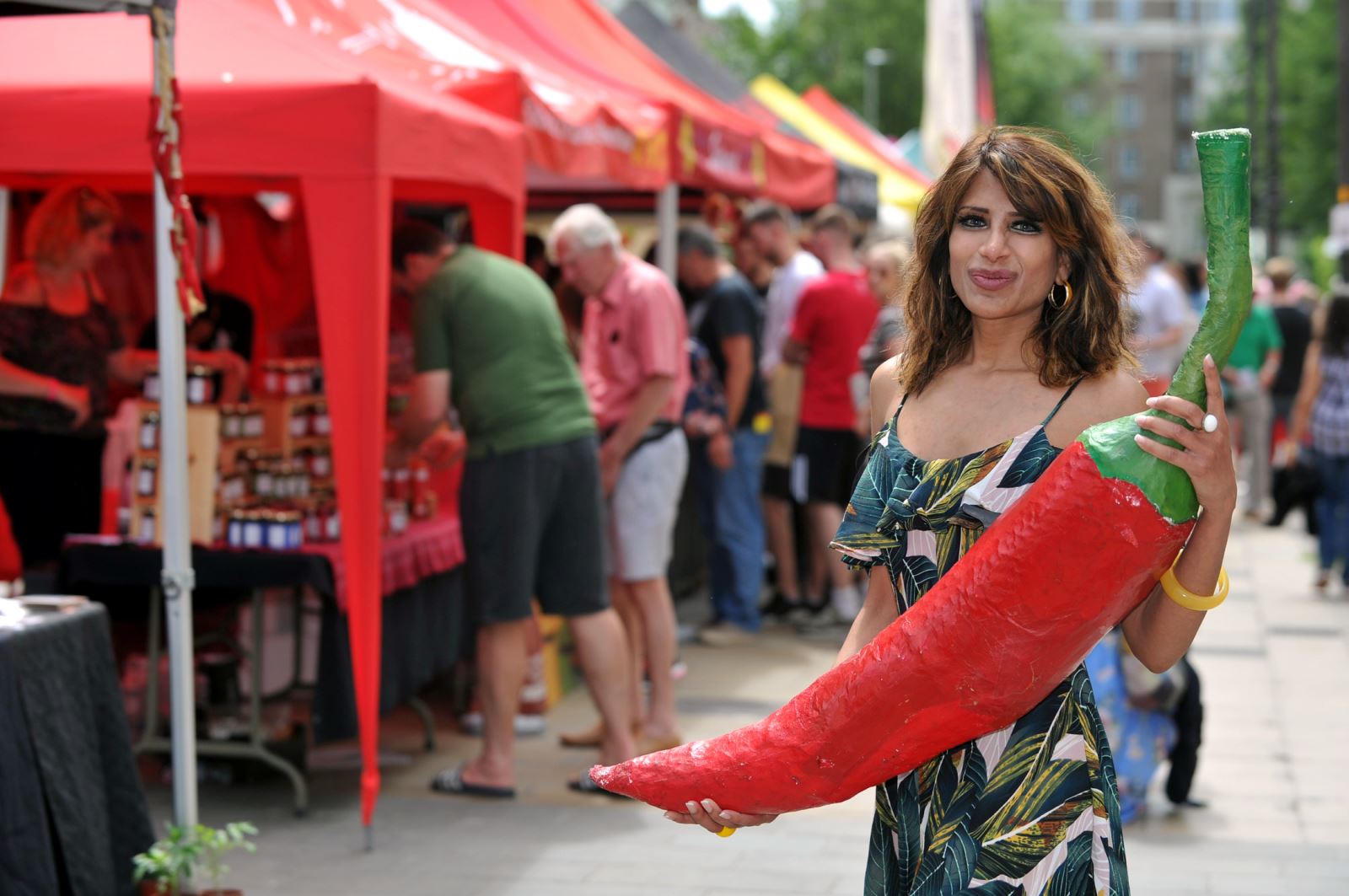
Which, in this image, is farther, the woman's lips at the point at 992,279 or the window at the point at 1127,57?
the window at the point at 1127,57

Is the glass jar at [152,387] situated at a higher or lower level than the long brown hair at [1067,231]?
lower

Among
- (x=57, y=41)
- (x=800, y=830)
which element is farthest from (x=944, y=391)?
(x=57, y=41)

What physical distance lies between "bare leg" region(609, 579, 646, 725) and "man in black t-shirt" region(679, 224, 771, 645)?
1.63 metres

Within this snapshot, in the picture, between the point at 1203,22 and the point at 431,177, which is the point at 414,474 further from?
the point at 1203,22

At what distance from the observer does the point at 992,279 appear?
248cm

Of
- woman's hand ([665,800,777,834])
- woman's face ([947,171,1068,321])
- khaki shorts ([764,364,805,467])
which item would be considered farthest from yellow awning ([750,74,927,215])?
woman's hand ([665,800,777,834])

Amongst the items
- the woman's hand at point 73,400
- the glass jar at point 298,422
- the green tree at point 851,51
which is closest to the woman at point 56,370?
the woman's hand at point 73,400

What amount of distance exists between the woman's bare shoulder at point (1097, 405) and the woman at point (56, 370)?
4.47 meters

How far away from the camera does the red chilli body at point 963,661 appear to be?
7.12ft

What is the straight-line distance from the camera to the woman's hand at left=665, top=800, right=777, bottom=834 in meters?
2.41

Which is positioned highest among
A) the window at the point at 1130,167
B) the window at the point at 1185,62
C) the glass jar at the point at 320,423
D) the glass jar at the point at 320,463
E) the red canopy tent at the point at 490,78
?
the window at the point at 1185,62

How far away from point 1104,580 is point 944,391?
507 millimetres

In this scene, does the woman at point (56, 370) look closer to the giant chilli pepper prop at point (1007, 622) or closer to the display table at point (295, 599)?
the display table at point (295, 599)

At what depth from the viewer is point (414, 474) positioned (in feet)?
21.1
